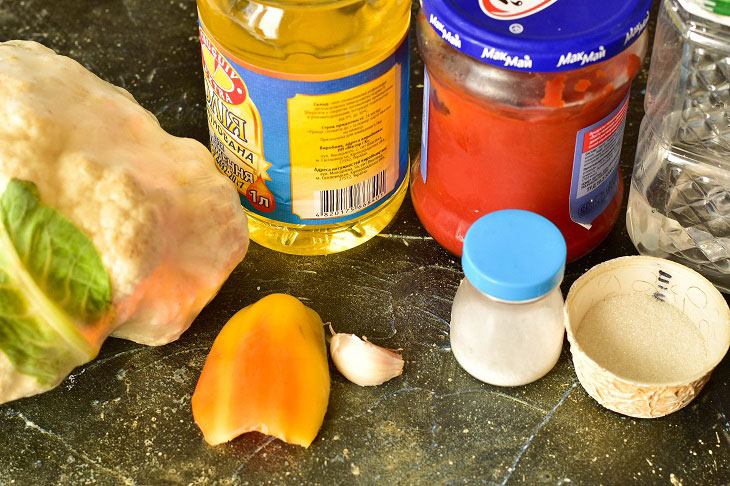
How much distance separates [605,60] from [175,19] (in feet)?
2.32

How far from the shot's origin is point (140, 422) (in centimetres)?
99

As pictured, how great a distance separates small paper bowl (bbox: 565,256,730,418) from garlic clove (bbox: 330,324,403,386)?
176 mm

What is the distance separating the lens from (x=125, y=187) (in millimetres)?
948

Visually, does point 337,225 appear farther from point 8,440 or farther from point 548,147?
point 8,440

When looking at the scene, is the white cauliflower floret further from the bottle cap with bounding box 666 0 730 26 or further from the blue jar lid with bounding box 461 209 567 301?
the bottle cap with bounding box 666 0 730 26

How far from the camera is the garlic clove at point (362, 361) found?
3.30 ft

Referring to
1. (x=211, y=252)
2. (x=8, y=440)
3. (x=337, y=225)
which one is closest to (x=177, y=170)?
(x=211, y=252)

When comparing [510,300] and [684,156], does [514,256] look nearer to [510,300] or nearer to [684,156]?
[510,300]

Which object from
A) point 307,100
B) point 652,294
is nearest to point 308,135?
point 307,100

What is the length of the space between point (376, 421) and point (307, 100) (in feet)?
1.03

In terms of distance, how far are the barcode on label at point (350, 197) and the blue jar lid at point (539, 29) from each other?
0.20 meters

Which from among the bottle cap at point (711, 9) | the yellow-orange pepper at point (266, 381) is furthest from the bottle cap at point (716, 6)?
the yellow-orange pepper at point (266, 381)

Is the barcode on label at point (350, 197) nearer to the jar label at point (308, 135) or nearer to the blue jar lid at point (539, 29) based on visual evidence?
the jar label at point (308, 135)

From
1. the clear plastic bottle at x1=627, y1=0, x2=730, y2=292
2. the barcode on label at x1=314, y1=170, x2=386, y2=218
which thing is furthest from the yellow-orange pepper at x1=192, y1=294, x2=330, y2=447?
the clear plastic bottle at x1=627, y1=0, x2=730, y2=292
